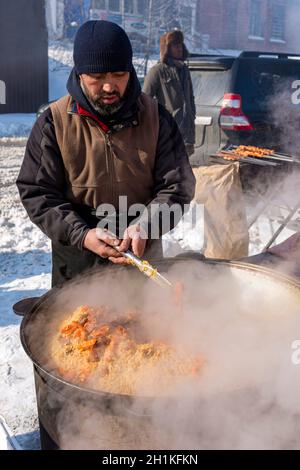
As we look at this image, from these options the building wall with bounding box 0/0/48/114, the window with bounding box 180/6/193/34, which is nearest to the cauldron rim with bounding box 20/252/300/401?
the building wall with bounding box 0/0/48/114

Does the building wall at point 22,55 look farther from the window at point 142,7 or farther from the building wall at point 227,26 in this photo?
the building wall at point 227,26

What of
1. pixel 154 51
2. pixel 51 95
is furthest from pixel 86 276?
pixel 154 51

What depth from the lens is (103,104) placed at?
216 centimetres

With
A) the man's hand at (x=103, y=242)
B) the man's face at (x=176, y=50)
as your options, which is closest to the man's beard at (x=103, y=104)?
the man's hand at (x=103, y=242)

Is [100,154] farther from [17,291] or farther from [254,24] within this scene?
[254,24]

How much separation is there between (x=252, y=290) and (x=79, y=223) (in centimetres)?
87

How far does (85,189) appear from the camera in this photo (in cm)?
232

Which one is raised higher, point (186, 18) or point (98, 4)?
point (98, 4)

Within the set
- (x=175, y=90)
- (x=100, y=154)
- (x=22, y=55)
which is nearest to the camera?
(x=100, y=154)

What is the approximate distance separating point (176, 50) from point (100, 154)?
419cm

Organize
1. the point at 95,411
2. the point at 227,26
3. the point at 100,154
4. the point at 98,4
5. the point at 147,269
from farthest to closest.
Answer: the point at 227,26
the point at 98,4
the point at 100,154
the point at 147,269
the point at 95,411

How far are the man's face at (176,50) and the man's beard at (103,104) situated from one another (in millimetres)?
4116

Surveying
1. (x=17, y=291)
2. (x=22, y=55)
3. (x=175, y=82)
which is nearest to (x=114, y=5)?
(x=22, y=55)
